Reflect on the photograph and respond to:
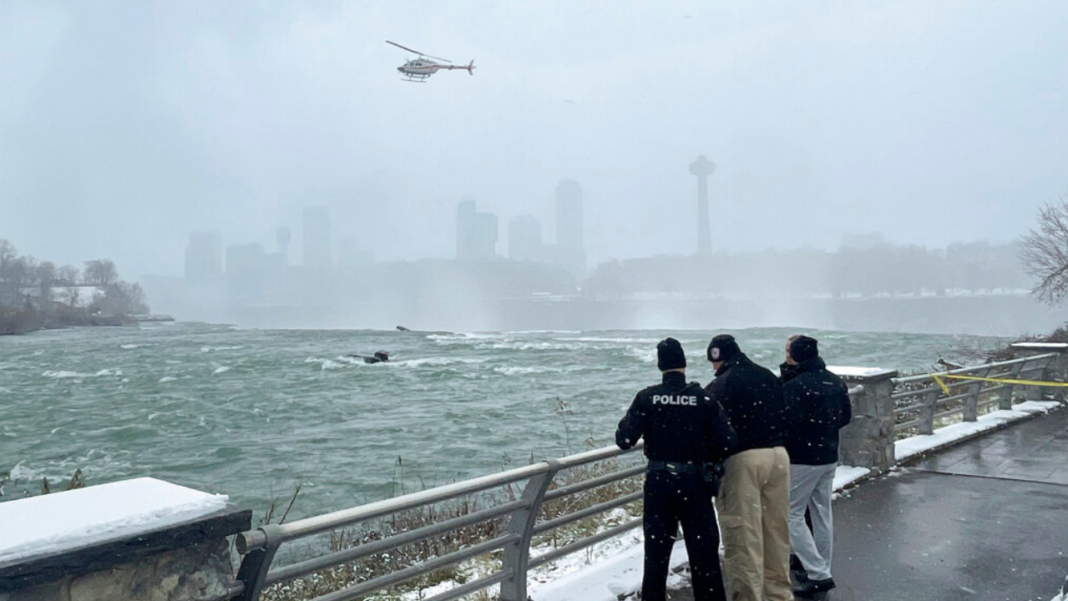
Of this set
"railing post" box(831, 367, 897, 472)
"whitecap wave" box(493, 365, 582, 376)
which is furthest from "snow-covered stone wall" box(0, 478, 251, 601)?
"whitecap wave" box(493, 365, 582, 376)

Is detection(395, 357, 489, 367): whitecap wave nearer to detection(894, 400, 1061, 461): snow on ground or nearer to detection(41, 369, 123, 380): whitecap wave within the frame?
detection(41, 369, 123, 380): whitecap wave

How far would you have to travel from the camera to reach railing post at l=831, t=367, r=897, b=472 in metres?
9.41

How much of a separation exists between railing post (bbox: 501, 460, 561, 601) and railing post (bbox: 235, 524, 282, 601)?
2.02 metres

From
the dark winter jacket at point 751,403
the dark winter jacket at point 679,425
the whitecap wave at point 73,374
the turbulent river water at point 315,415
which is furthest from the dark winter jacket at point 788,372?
the whitecap wave at point 73,374

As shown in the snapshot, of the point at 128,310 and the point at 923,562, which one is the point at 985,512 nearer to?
the point at 923,562

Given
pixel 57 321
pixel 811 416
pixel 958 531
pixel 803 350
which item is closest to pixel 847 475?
pixel 958 531

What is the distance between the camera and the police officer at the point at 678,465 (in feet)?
16.0

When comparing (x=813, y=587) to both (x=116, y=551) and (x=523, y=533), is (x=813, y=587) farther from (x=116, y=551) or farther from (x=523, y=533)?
(x=116, y=551)

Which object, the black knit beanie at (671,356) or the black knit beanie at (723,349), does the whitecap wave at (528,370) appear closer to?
the black knit beanie at (723,349)

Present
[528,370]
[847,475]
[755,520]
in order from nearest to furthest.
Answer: [755,520]
[847,475]
[528,370]

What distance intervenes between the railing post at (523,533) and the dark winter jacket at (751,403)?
4.09 feet

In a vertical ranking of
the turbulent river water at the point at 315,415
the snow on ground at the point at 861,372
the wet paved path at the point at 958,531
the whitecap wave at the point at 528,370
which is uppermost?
the snow on ground at the point at 861,372

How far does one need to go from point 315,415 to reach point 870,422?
20.8m

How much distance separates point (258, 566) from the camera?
370 cm
